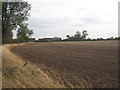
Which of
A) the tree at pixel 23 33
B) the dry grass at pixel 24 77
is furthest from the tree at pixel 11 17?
the dry grass at pixel 24 77

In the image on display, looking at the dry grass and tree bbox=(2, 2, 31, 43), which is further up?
tree bbox=(2, 2, 31, 43)

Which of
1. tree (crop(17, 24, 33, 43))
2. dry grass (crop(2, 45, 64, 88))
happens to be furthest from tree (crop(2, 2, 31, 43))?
dry grass (crop(2, 45, 64, 88))

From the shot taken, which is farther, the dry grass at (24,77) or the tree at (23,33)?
the tree at (23,33)

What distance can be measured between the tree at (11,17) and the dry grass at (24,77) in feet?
98.8

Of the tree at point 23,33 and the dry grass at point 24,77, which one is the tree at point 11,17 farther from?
the dry grass at point 24,77

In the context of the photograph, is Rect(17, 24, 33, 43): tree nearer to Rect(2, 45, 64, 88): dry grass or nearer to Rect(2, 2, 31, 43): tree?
Rect(2, 2, 31, 43): tree

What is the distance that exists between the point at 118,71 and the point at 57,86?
4.02m

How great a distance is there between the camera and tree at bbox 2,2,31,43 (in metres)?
43.3

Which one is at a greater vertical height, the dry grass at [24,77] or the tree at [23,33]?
the tree at [23,33]

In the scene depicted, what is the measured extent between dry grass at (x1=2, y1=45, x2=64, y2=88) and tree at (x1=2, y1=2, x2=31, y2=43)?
Result: 30108 mm

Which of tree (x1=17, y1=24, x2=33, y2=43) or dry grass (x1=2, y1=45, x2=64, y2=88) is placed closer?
dry grass (x1=2, y1=45, x2=64, y2=88)

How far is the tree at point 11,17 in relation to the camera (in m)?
43.3

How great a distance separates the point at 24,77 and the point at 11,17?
33492 millimetres

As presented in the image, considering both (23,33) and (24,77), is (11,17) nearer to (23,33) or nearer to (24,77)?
(23,33)
